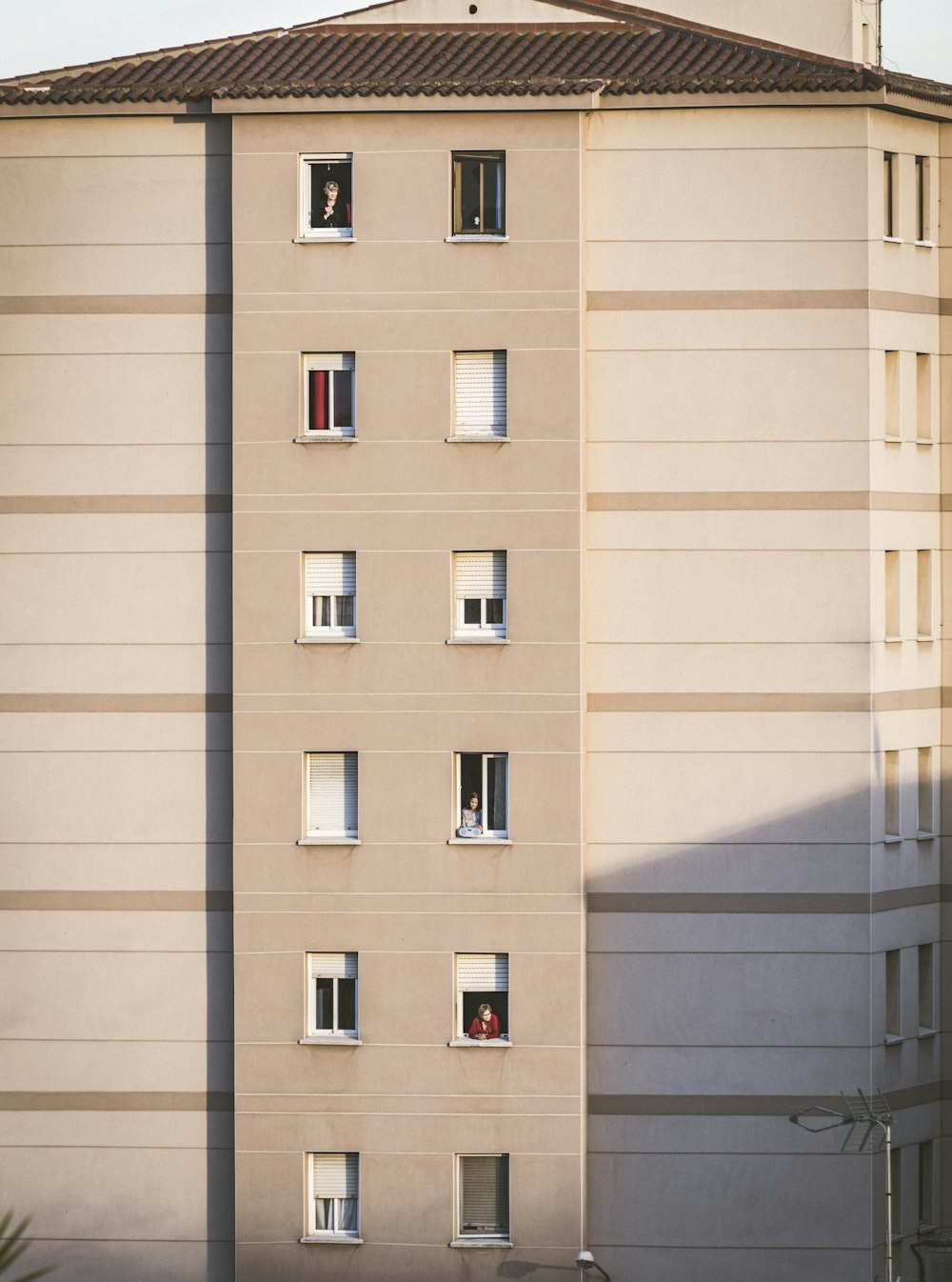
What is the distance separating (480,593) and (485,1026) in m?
7.11

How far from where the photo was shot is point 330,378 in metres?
27.3

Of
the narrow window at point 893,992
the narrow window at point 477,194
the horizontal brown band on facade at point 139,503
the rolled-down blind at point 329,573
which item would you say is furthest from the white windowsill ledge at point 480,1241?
the narrow window at point 477,194

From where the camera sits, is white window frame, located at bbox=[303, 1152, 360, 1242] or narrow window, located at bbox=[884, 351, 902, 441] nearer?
white window frame, located at bbox=[303, 1152, 360, 1242]

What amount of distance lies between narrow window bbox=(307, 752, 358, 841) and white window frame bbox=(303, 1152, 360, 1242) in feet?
17.5

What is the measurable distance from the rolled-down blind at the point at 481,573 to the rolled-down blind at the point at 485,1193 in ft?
30.5

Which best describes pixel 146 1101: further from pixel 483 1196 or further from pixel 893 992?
pixel 893 992

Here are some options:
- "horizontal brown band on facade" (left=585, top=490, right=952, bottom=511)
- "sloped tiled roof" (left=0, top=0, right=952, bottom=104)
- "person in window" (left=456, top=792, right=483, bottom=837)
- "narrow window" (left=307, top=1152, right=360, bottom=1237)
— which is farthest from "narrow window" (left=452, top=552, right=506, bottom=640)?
"narrow window" (left=307, top=1152, right=360, bottom=1237)

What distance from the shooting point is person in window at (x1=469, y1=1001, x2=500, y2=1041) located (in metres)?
27.0

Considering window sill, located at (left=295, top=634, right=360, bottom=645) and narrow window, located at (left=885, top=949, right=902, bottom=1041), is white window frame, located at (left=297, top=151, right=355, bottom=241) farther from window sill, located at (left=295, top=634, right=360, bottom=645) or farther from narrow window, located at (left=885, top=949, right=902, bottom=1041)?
narrow window, located at (left=885, top=949, right=902, bottom=1041)

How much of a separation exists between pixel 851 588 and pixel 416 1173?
471 inches

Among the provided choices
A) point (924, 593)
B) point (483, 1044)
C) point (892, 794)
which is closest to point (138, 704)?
point (483, 1044)

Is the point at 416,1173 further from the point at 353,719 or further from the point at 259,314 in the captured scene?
the point at 259,314

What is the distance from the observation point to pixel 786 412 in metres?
27.2

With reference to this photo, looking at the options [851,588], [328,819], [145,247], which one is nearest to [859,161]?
[851,588]
